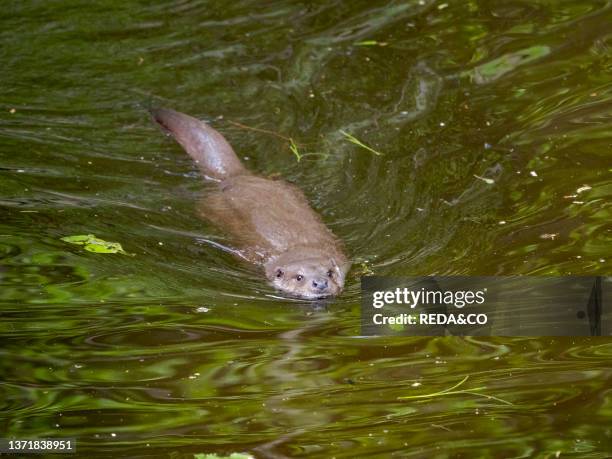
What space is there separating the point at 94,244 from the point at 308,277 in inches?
45.4

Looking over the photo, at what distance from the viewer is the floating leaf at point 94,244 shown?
5273mm

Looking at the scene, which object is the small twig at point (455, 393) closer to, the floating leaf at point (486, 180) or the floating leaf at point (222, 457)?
the floating leaf at point (222, 457)

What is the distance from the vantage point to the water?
13.2 ft

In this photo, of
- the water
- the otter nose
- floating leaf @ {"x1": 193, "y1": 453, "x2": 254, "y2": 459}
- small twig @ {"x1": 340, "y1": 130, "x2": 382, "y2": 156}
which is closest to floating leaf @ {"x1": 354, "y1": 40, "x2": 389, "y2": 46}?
the water

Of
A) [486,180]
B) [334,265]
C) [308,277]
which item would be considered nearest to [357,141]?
[486,180]

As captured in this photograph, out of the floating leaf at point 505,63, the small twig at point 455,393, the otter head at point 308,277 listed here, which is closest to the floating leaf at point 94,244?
the otter head at point 308,277

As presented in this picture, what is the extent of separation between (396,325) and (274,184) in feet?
5.48

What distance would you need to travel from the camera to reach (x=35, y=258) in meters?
5.15

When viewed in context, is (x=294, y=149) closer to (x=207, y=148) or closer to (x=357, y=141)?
(x=357, y=141)

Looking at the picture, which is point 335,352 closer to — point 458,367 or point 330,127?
point 458,367

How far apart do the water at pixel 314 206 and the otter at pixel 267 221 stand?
0.36 ft

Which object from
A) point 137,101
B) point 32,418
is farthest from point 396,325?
point 137,101

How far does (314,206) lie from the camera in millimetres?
6148

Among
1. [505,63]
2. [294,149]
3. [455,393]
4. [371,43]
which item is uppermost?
Result: [371,43]
